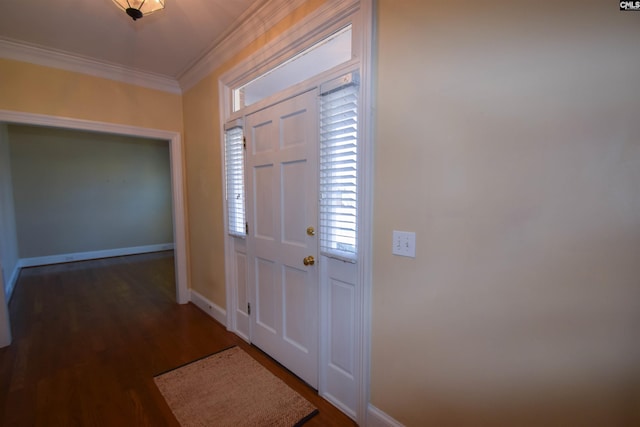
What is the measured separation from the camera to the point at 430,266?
1214 mm

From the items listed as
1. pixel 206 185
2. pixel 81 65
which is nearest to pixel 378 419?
pixel 206 185

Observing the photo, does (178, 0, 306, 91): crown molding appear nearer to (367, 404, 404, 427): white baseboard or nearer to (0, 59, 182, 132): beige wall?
(0, 59, 182, 132): beige wall

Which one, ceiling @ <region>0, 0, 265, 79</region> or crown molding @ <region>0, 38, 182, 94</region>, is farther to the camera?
crown molding @ <region>0, 38, 182, 94</region>

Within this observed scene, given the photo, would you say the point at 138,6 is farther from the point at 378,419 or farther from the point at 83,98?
the point at 378,419

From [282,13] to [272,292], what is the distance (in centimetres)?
213

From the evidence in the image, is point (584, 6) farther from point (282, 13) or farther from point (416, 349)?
point (282, 13)

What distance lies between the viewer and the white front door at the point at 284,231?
1757 mm

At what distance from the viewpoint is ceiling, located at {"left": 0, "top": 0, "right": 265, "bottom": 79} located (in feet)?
6.16

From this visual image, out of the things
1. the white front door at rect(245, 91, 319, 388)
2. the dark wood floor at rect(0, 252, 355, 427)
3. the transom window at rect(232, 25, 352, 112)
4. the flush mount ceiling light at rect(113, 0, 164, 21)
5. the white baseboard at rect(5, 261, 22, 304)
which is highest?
the flush mount ceiling light at rect(113, 0, 164, 21)

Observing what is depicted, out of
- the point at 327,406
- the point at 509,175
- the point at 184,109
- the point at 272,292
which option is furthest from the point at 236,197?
the point at 509,175

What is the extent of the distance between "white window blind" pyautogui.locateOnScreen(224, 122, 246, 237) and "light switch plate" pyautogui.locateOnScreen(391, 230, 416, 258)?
1.54 metres

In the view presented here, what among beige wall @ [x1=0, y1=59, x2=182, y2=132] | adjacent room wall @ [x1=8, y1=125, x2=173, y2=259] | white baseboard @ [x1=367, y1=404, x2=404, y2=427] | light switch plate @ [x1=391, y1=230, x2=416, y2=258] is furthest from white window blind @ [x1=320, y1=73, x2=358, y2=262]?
adjacent room wall @ [x1=8, y1=125, x2=173, y2=259]

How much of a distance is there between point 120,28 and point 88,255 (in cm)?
537

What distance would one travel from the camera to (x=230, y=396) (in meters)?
1.76
